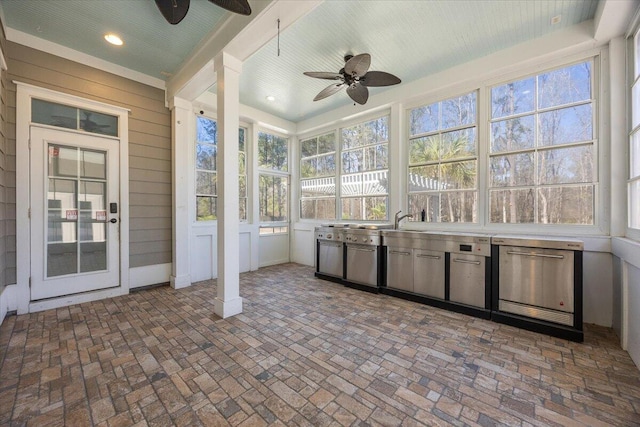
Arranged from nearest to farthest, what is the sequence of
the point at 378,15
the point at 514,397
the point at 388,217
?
the point at 514,397, the point at 378,15, the point at 388,217

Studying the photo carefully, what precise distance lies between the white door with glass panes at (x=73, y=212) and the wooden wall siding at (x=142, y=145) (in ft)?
0.78

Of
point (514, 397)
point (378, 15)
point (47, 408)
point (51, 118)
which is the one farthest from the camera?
point (51, 118)

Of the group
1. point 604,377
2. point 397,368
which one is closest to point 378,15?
point 397,368

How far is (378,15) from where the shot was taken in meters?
2.63

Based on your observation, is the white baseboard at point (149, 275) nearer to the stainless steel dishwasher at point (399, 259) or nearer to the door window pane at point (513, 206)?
the stainless steel dishwasher at point (399, 259)

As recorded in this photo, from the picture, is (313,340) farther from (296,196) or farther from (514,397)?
(296,196)

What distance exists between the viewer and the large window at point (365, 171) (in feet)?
15.1

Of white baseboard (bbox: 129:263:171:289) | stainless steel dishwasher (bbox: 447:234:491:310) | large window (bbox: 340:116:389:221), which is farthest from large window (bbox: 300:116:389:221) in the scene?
white baseboard (bbox: 129:263:171:289)

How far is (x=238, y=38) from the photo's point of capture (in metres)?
2.59

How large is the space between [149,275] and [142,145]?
202 cm

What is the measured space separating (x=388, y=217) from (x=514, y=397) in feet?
9.92

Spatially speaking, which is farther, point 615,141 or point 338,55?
point 338,55

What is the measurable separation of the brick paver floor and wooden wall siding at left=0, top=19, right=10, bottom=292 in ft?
1.82

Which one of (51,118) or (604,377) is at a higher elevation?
(51,118)
